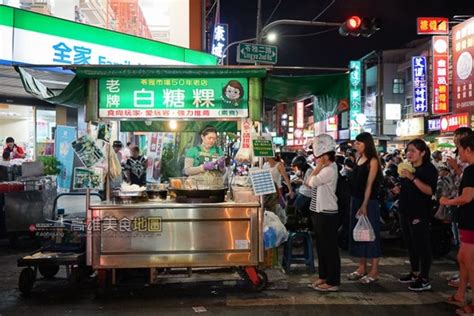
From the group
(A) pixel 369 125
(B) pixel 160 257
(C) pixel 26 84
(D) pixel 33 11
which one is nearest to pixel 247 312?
(B) pixel 160 257

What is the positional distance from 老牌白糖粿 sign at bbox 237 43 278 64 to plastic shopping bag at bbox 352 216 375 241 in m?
6.23

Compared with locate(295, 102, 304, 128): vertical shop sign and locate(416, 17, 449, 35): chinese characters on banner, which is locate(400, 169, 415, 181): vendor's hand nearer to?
locate(416, 17, 449, 35): chinese characters on banner

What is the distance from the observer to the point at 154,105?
20.7ft

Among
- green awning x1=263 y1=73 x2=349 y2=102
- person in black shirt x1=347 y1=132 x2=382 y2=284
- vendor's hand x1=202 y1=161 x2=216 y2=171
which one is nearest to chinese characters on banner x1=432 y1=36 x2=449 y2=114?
green awning x1=263 y1=73 x2=349 y2=102

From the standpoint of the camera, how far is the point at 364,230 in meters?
6.45

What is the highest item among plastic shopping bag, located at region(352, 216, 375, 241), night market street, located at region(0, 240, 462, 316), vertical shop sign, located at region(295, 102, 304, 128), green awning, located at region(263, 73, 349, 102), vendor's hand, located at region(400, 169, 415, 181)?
vertical shop sign, located at region(295, 102, 304, 128)

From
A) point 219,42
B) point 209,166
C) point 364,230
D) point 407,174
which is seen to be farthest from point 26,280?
point 219,42

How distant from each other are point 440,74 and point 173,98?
20.0 metres

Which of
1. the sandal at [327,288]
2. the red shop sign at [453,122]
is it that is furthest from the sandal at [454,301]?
the red shop sign at [453,122]

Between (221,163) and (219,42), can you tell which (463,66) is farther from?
(221,163)

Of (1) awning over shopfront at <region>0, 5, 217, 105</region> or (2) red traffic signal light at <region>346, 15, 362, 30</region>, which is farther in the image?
(2) red traffic signal light at <region>346, 15, 362, 30</region>

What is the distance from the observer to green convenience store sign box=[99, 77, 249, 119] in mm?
6277

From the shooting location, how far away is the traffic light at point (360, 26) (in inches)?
459

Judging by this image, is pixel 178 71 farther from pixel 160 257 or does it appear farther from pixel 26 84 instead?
pixel 160 257
